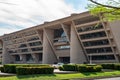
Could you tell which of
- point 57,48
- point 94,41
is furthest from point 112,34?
point 57,48

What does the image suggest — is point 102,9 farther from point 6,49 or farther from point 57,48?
point 6,49

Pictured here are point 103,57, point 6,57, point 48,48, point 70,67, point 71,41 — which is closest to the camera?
point 70,67

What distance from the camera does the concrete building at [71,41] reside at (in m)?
64.9

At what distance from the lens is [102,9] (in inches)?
507

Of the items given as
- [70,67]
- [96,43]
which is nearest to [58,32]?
[96,43]

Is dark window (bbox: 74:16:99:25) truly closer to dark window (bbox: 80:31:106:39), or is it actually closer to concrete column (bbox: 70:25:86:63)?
concrete column (bbox: 70:25:86:63)

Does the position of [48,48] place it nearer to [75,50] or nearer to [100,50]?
[75,50]

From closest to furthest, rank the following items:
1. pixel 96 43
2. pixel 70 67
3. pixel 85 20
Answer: pixel 70 67 → pixel 96 43 → pixel 85 20

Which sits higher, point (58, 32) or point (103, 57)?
point (58, 32)

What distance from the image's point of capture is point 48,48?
87125 mm

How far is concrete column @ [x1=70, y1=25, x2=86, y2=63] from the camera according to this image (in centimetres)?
7438

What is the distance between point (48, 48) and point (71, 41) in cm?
1421

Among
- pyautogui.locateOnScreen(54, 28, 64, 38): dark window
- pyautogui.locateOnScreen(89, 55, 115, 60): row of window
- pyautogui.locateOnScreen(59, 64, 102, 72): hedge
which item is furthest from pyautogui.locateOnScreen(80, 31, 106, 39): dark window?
pyautogui.locateOnScreen(59, 64, 102, 72): hedge

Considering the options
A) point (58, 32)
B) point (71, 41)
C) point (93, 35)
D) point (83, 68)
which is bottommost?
point (83, 68)
